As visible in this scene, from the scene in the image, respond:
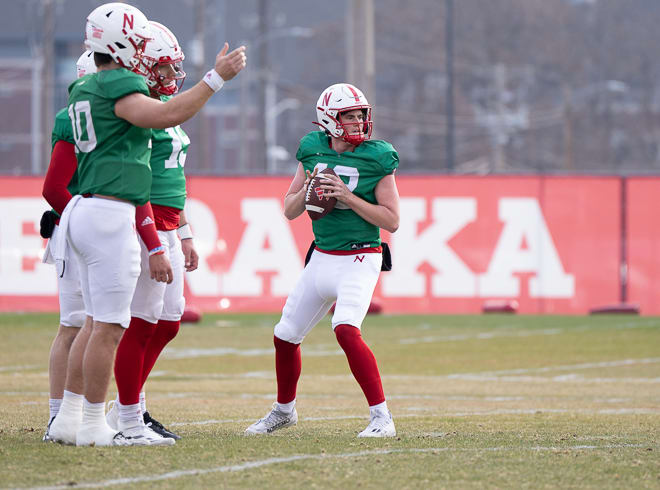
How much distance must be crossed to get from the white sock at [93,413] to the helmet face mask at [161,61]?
1760mm

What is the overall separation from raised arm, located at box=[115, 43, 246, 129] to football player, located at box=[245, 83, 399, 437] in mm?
1210

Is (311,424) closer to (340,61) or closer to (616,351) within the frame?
(616,351)

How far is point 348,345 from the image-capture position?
7.22 meters

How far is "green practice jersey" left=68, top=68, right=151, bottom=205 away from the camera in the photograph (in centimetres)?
635

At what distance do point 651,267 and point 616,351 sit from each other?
579 centimetres

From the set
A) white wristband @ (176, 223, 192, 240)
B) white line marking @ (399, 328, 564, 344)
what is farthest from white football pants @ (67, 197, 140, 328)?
white line marking @ (399, 328, 564, 344)

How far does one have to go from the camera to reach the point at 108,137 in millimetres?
6375

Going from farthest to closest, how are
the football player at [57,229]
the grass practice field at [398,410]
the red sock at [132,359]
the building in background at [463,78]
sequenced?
1. the building in background at [463,78]
2. the football player at [57,229]
3. the red sock at [132,359]
4. the grass practice field at [398,410]

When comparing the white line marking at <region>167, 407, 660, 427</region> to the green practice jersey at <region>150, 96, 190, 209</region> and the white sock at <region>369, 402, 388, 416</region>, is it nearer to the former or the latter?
the white sock at <region>369, 402, 388, 416</region>

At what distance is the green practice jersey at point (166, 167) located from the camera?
24.0ft

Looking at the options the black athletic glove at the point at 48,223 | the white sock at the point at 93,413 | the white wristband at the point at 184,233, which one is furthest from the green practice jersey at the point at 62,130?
the white sock at the point at 93,413

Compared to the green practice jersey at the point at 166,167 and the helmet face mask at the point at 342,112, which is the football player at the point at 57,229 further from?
the helmet face mask at the point at 342,112

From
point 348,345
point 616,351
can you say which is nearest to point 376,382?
point 348,345

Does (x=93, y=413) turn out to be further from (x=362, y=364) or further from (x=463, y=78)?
(x=463, y=78)
